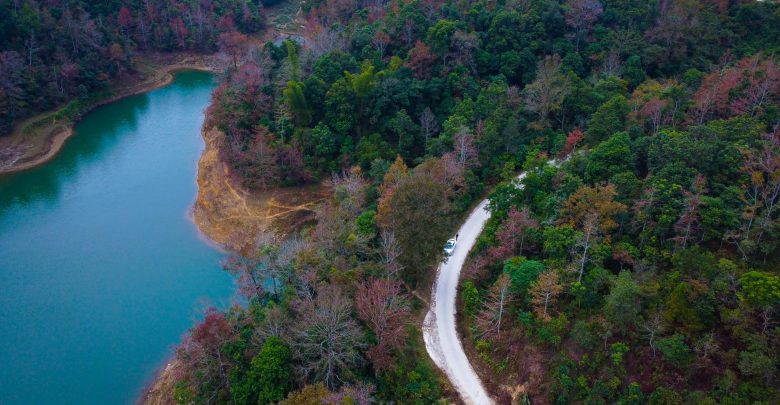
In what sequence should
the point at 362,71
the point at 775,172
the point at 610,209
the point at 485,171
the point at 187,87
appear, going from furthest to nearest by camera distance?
the point at 187,87
the point at 362,71
the point at 485,171
the point at 610,209
the point at 775,172

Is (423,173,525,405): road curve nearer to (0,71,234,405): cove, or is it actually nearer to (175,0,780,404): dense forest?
(175,0,780,404): dense forest

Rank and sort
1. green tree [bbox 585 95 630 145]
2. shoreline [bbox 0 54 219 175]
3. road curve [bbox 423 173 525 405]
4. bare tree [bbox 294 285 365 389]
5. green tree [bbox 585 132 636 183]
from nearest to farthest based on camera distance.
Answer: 1. bare tree [bbox 294 285 365 389]
2. road curve [bbox 423 173 525 405]
3. green tree [bbox 585 132 636 183]
4. green tree [bbox 585 95 630 145]
5. shoreline [bbox 0 54 219 175]

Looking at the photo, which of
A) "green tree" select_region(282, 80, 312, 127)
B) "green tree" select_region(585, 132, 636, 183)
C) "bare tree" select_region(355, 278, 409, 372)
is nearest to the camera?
"bare tree" select_region(355, 278, 409, 372)

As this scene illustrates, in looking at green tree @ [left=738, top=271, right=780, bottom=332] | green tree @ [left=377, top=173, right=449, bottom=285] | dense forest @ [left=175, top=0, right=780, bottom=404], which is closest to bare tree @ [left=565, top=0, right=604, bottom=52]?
dense forest @ [left=175, top=0, right=780, bottom=404]

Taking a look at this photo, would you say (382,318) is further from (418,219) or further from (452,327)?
(418,219)

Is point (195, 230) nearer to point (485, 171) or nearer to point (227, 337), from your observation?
point (227, 337)

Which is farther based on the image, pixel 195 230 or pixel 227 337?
pixel 195 230

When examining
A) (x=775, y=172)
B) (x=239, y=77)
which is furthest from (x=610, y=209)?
(x=239, y=77)
